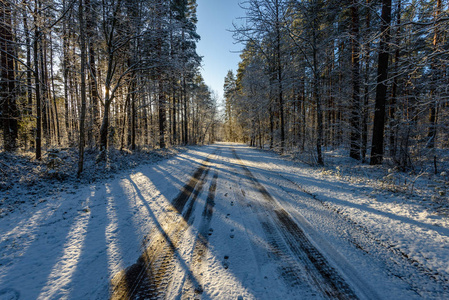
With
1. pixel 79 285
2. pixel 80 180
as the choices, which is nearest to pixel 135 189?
pixel 80 180

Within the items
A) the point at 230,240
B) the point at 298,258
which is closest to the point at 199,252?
the point at 230,240

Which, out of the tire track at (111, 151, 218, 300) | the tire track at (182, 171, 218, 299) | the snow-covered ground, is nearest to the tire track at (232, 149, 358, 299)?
the snow-covered ground

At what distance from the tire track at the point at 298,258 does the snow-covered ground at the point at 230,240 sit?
5 centimetres

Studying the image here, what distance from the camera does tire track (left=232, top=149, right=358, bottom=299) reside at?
187 centimetres

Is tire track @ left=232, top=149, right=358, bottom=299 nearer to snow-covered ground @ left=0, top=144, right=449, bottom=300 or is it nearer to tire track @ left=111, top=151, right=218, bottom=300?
snow-covered ground @ left=0, top=144, right=449, bottom=300

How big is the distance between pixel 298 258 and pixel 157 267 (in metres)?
1.91

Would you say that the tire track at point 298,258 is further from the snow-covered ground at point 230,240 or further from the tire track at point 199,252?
the tire track at point 199,252

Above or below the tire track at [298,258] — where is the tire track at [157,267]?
below

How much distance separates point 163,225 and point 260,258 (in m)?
1.95

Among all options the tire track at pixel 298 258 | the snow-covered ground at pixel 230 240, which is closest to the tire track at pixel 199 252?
the snow-covered ground at pixel 230 240

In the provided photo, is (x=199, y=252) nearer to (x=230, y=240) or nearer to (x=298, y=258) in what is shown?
(x=230, y=240)

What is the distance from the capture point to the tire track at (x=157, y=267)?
6.12ft

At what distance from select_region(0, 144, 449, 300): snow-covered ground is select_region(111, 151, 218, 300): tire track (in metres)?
0.05

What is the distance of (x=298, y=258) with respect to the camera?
233 cm
